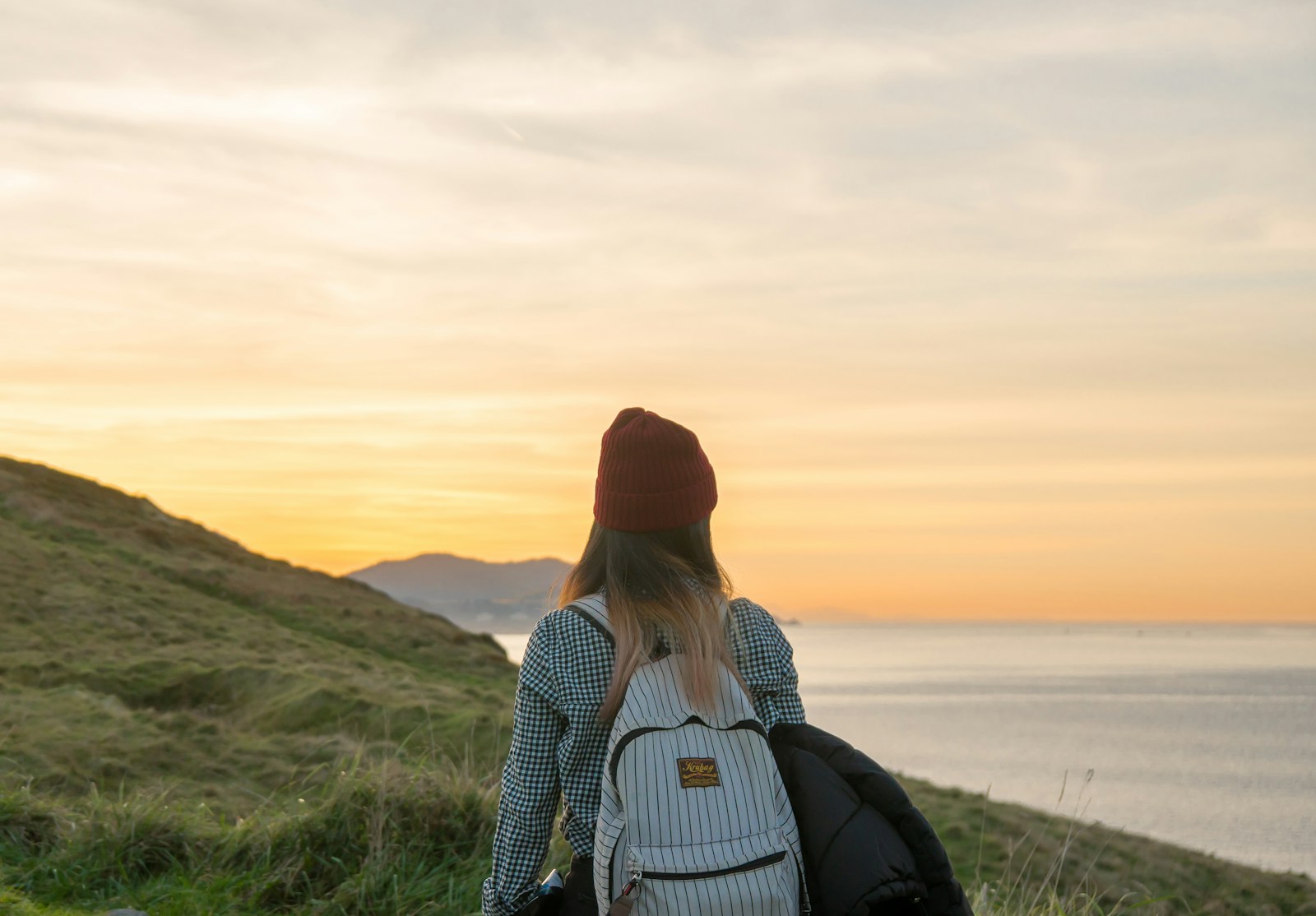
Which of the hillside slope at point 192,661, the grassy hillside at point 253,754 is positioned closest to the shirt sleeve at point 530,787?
the grassy hillside at point 253,754

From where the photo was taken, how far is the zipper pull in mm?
2475

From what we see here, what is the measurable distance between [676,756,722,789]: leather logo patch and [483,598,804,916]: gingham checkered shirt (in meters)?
0.34

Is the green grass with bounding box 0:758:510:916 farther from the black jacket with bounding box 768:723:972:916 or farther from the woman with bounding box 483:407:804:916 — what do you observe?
the black jacket with bounding box 768:723:972:916

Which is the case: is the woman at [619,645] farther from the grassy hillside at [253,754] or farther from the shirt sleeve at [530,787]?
the grassy hillside at [253,754]

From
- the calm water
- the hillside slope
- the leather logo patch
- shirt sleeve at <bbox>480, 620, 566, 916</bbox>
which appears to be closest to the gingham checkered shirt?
shirt sleeve at <bbox>480, 620, 566, 916</bbox>

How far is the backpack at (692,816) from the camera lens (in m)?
2.47

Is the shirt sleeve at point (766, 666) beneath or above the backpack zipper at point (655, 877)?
above

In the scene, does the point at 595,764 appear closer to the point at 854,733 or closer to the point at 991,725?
the point at 854,733

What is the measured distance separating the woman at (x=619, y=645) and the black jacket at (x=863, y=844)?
0.30 meters

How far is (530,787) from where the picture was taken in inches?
112

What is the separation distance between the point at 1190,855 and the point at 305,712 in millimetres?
24182

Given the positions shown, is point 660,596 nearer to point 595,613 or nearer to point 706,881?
point 595,613

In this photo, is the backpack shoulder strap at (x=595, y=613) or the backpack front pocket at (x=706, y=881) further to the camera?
the backpack shoulder strap at (x=595, y=613)

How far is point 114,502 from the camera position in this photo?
1411 inches
